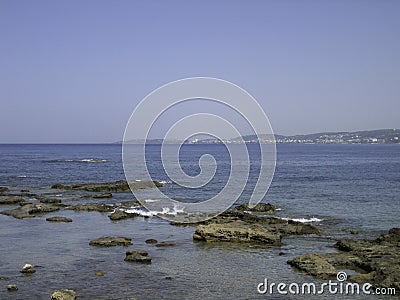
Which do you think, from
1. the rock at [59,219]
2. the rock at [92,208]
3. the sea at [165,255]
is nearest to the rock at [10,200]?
the sea at [165,255]

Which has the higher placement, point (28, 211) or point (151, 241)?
point (28, 211)

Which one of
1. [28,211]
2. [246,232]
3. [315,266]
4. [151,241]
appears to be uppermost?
[28,211]

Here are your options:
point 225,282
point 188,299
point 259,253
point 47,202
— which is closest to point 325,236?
point 259,253

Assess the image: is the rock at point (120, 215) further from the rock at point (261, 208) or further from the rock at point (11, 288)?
the rock at point (11, 288)

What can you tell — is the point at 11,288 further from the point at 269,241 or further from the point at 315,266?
the point at 269,241

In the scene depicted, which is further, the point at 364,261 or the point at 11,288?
the point at 364,261

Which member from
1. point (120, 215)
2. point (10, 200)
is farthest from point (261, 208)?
point (10, 200)

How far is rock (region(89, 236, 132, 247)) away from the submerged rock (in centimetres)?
1090

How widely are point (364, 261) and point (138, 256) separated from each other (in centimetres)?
1228

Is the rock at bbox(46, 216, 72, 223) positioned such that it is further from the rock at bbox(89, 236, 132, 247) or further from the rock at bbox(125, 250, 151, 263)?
the rock at bbox(125, 250, 151, 263)

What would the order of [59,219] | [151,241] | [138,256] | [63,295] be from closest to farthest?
[63,295] < [138,256] < [151,241] < [59,219]

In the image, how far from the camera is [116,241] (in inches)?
1196

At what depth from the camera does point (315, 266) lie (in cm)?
2388

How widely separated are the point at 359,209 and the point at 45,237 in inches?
1130
